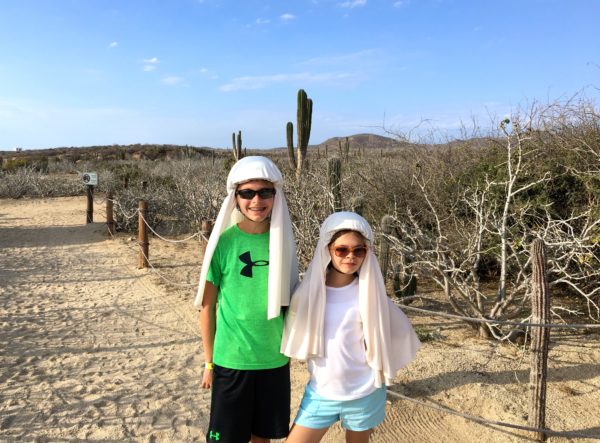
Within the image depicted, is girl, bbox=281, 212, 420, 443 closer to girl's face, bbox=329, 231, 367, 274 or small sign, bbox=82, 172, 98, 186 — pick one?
girl's face, bbox=329, 231, 367, 274

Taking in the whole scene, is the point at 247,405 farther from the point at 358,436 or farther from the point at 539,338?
the point at 539,338

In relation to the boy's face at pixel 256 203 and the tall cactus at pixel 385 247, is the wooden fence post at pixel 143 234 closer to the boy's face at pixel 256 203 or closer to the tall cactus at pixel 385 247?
the tall cactus at pixel 385 247

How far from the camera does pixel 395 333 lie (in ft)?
6.39

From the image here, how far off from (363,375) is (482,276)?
5.48 m

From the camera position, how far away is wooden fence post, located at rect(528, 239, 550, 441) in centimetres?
284

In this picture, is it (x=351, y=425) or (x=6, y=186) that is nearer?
(x=351, y=425)

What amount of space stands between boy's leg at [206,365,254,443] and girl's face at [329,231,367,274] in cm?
63

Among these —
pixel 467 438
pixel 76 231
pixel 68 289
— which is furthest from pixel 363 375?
pixel 76 231

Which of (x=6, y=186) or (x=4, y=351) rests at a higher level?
(x=6, y=186)

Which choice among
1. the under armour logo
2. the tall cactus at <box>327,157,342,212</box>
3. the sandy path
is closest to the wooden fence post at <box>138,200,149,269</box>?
the sandy path

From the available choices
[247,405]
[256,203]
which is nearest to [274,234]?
[256,203]

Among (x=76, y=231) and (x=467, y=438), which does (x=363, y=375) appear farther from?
(x=76, y=231)

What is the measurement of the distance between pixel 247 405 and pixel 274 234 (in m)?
0.77

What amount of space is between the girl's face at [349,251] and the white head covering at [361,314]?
1.1 inches
